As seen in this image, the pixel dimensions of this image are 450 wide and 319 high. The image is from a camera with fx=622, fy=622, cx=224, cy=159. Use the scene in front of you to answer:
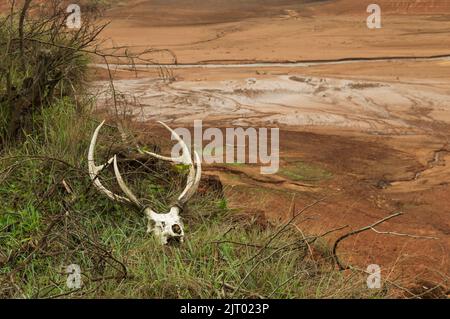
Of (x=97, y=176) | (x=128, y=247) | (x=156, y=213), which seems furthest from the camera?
(x=97, y=176)

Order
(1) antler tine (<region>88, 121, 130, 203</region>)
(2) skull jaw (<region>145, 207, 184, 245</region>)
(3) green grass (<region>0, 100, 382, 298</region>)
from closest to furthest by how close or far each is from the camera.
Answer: (3) green grass (<region>0, 100, 382, 298</region>), (2) skull jaw (<region>145, 207, 184, 245</region>), (1) antler tine (<region>88, 121, 130, 203</region>)

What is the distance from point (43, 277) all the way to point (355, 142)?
3611 millimetres

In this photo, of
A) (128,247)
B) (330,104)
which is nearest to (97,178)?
(128,247)

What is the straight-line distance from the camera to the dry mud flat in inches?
165

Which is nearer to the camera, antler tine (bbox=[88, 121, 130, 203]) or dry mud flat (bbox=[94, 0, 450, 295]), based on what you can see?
antler tine (bbox=[88, 121, 130, 203])

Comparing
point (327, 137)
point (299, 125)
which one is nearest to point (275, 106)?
point (299, 125)

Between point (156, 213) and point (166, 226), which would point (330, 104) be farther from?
point (166, 226)

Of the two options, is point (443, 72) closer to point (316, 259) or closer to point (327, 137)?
point (327, 137)

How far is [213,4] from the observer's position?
13469 mm

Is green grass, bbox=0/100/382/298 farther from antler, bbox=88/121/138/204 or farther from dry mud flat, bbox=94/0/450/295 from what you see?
dry mud flat, bbox=94/0/450/295

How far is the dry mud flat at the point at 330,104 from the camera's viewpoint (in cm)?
420

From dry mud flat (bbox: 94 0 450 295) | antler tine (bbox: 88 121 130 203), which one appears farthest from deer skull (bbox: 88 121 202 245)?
dry mud flat (bbox: 94 0 450 295)

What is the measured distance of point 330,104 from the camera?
698cm

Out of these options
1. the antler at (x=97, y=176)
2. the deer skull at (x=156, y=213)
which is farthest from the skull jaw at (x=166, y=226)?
the antler at (x=97, y=176)
